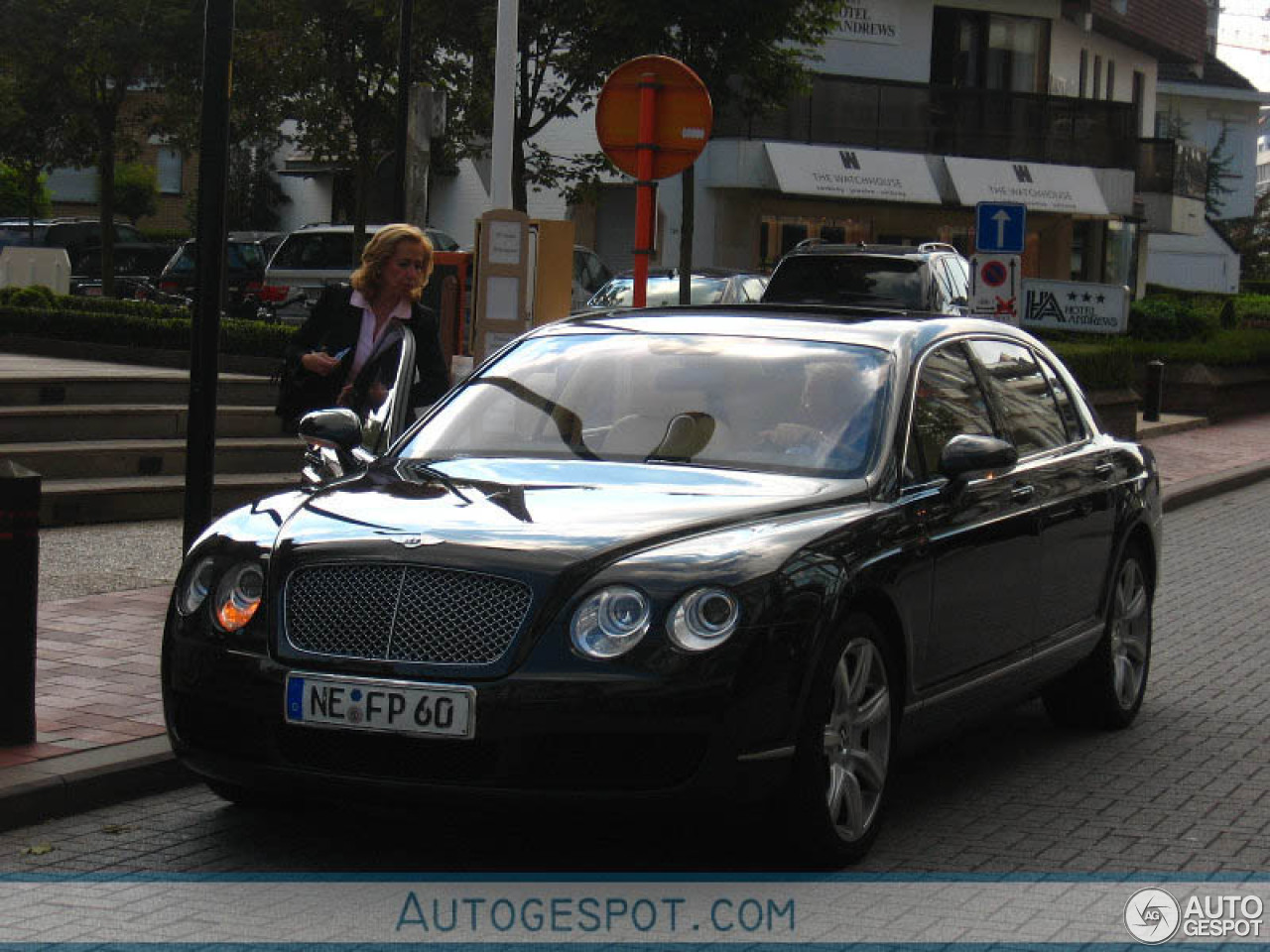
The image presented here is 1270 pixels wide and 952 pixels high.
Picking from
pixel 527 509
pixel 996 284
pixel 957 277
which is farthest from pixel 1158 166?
pixel 527 509

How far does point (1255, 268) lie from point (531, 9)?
194 ft

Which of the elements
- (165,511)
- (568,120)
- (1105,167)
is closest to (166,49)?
(568,120)

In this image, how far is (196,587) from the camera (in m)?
5.88

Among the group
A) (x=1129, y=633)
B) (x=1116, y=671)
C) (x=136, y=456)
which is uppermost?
(x=136, y=456)

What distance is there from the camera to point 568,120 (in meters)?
39.6

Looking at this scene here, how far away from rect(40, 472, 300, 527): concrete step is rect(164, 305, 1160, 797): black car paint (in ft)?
19.4

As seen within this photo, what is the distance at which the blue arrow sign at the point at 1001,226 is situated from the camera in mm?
18438

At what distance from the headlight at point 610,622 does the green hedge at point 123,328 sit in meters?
11.6

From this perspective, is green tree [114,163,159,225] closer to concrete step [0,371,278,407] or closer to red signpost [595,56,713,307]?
concrete step [0,371,278,407]

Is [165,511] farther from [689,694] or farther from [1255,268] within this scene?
[1255,268]

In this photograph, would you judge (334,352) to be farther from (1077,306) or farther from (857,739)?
(1077,306)

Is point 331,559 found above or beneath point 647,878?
above

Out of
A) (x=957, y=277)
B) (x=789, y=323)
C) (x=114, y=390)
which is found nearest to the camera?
(x=789, y=323)

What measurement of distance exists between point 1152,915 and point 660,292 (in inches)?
658
